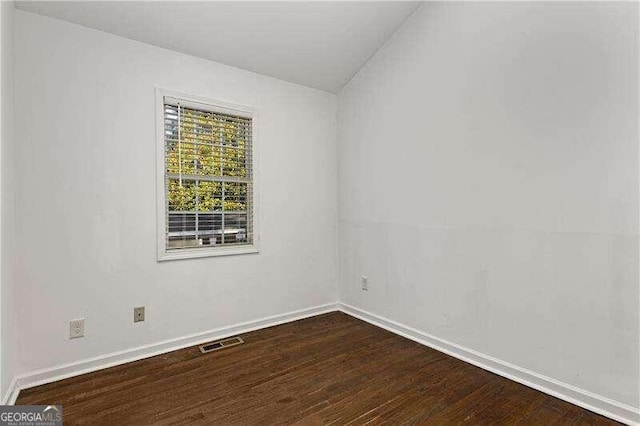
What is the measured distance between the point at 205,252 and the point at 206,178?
25.9 inches

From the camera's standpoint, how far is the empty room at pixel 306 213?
1932 millimetres

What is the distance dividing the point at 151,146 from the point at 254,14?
4.36ft

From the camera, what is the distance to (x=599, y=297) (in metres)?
1.94

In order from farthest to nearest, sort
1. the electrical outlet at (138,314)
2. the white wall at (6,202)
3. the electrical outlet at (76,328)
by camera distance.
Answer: the electrical outlet at (138,314) → the electrical outlet at (76,328) → the white wall at (6,202)

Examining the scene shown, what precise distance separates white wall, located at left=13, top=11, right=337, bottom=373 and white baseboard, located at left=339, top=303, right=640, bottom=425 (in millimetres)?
1394

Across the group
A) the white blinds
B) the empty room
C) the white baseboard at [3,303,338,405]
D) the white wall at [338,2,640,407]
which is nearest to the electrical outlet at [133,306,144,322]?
the empty room

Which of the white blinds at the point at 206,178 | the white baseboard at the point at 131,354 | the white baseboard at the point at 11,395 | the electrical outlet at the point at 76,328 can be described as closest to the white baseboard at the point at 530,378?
the white baseboard at the point at 131,354

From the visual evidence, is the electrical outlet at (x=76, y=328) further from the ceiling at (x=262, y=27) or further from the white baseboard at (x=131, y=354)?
the ceiling at (x=262, y=27)

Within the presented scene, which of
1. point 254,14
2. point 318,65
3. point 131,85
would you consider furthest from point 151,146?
point 318,65

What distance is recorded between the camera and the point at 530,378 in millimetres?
2205

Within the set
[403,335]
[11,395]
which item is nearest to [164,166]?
[11,395]

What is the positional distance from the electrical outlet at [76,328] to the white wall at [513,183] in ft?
8.06

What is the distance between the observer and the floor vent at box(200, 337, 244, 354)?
276cm

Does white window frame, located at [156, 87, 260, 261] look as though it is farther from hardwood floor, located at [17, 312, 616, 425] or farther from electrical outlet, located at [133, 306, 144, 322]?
hardwood floor, located at [17, 312, 616, 425]
